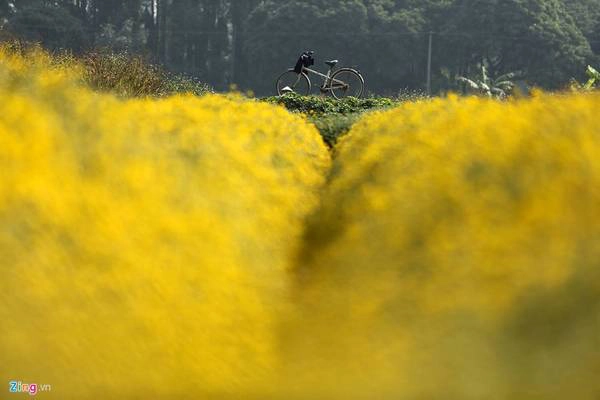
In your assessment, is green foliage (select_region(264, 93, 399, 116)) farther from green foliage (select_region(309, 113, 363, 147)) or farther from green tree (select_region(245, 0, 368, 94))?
green tree (select_region(245, 0, 368, 94))

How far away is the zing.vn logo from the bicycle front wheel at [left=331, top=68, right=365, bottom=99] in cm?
1511

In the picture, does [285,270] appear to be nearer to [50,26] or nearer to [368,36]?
[50,26]

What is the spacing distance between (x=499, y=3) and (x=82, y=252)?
184ft

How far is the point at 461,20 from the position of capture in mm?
58094

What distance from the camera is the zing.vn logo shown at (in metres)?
4.01

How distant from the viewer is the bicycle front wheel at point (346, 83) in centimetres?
1906

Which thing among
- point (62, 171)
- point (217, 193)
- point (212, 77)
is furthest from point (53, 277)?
point (212, 77)

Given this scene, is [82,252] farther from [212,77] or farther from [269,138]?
[212,77]

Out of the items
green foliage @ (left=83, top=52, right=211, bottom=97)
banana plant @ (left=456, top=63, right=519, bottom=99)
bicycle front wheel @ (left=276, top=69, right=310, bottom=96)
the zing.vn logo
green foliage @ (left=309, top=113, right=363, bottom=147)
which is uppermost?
green foliage @ (left=83, top=52, right=211, bottom=97)

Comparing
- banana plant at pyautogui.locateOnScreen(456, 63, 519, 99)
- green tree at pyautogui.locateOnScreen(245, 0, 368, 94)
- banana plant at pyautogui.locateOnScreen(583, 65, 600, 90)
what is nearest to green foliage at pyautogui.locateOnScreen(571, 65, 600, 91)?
banana plant at pyautogui.locateOnScreen(583, 65, 600, 90)

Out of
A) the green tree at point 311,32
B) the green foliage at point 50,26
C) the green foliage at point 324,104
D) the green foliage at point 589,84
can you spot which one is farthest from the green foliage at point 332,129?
the green tree at point 311,32

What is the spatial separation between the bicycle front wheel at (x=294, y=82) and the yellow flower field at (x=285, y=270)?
13.0 meters

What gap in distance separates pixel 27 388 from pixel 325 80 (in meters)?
15.8

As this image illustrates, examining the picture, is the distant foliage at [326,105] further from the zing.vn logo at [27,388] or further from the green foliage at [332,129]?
the zing.vn logo at [27,388]
